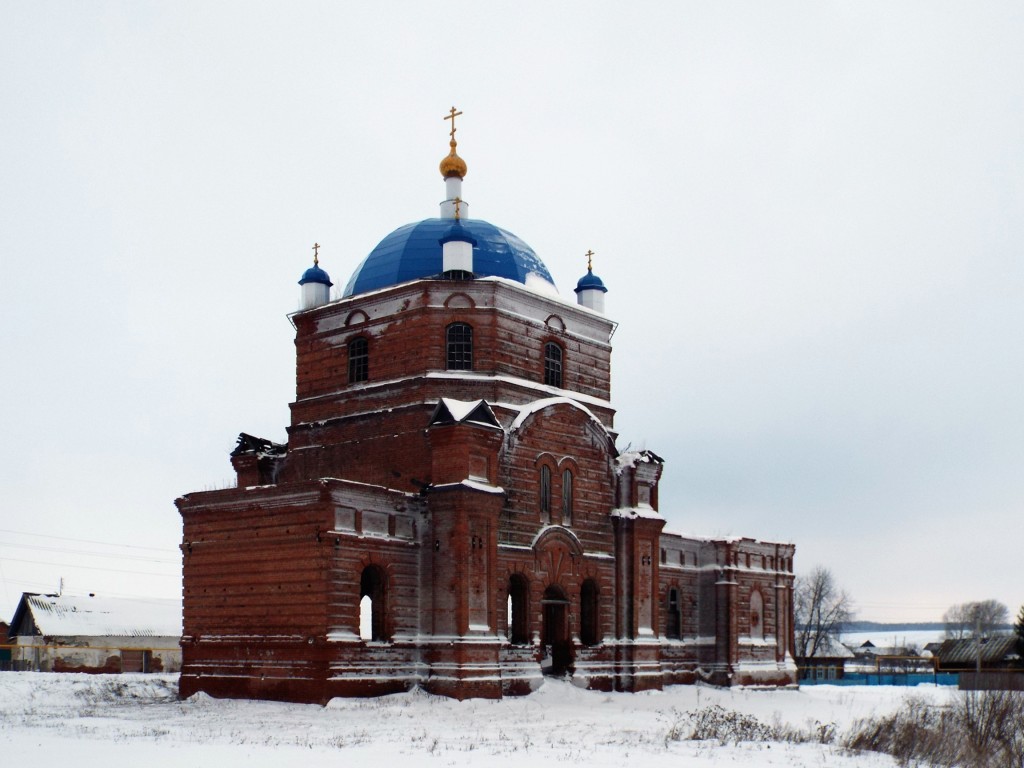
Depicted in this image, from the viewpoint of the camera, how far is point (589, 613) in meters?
32.6

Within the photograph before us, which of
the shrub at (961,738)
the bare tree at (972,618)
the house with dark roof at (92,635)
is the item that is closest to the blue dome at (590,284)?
the shrub at (961,738)

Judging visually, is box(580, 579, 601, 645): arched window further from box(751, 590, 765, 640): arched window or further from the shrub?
the shrub

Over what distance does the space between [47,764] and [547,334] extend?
20.2 metres

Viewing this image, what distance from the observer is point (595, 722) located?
24.7 m

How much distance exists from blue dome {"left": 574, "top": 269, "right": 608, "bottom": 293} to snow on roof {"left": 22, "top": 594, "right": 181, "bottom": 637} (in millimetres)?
26462

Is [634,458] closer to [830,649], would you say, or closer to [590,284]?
[590,284]

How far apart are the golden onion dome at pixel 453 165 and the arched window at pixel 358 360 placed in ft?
20.5

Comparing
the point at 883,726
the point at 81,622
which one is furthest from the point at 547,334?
the point at 81,622

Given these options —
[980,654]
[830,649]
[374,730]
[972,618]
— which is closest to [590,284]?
[374,730]

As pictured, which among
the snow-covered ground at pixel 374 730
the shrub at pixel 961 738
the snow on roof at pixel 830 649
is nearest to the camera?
the snow-covered ground at pixel 374 730

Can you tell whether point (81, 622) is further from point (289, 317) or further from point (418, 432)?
point (418, 432)

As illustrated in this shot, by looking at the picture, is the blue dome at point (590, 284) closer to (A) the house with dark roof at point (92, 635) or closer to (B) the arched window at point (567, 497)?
(B) the arched window at point (567, 497)

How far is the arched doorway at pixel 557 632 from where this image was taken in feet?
102

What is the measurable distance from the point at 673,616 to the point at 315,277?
15.9 m
